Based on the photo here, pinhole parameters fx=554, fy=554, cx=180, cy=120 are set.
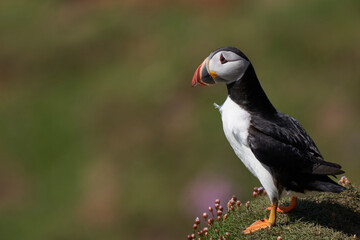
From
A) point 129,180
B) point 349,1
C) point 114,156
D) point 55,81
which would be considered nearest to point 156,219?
point 129,180

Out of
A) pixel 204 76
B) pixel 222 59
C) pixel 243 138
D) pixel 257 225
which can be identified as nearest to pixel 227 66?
pixel 222 59

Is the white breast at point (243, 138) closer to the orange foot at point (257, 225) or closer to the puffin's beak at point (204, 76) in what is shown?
the puffin's beak at point (204, 76)

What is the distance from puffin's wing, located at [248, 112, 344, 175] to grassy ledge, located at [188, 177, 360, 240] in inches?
29.5

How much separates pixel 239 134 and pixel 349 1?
10410 mm

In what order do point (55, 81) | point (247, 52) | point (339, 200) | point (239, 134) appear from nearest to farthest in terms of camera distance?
1. point (239, 134)
2. point (339, 200)
3. point (247, 52)
4. point (55, 81)

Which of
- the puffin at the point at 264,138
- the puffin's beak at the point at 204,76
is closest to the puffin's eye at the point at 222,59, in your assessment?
the puffin at the point at 264,138

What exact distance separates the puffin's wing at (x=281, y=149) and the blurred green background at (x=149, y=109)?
19.4 feet

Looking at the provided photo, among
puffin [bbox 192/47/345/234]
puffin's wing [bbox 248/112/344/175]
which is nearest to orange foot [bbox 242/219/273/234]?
puffin [bbox 192/47/345/234]

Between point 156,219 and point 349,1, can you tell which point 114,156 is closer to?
point 156,219

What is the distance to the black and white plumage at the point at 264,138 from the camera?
554cm

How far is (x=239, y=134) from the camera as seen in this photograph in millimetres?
5652

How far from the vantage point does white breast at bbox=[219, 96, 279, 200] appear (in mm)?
5645

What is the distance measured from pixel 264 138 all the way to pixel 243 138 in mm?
220

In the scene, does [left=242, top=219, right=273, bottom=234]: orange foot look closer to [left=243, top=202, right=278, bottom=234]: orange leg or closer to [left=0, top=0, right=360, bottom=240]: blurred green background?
[left=243, top=202, right=278, bottom=234]: orange leg
